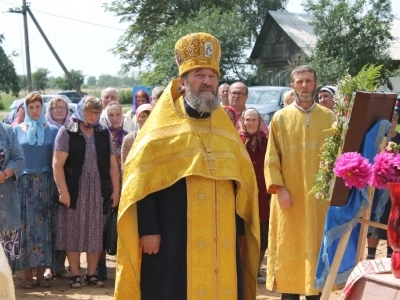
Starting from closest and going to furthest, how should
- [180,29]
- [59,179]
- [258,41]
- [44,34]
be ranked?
[59,179] → [44,34] → [180,29] → [258,41]

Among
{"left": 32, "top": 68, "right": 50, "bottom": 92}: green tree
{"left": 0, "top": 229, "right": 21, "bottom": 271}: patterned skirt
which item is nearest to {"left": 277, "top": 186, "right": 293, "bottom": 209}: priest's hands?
{"left": 0, "top": 229, "right": 21, "bottom": 271}: patterned skirt

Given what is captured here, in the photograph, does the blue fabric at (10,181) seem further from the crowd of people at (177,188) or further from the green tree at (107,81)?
the green tree at (107,81)

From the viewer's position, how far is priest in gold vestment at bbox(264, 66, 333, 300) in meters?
5.60

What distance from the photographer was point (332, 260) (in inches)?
195

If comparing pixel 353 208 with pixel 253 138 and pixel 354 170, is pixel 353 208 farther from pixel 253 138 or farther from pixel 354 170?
pixel 253 138

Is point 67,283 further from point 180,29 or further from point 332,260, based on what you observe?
point 180,29

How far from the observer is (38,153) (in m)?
7.05

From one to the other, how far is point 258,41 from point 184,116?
41.3 metres

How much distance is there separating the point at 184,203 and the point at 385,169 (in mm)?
1182

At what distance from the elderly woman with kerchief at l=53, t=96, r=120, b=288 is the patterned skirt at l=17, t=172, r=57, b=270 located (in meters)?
0.15

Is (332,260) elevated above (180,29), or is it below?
below

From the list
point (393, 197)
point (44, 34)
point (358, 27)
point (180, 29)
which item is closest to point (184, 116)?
point (393, 197)

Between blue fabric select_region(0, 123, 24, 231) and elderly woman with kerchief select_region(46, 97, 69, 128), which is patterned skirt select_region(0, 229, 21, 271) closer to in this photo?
blue fabric select_region(0, 123, 24, 231)

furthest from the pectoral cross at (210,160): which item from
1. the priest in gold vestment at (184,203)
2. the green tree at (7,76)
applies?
the green tree at (7,76)
